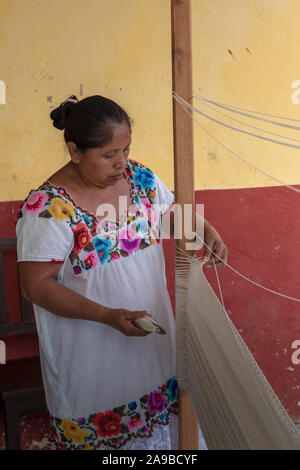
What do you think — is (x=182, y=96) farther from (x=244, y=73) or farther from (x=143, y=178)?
(x=244, y=73)

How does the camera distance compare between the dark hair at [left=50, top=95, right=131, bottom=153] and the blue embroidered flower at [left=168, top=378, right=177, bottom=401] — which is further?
the blue embroidered flower at [left=168, top=378, right=177, bottom=401]

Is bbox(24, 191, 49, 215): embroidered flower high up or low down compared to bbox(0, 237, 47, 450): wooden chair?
up

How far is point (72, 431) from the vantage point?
1.30 m

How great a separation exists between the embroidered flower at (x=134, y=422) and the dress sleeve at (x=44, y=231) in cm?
48

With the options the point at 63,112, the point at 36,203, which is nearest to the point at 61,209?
the point at 36,203

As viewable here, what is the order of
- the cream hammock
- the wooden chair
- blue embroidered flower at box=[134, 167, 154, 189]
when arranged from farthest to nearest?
the wooden chair < blue embroidered flower at box=[134, 167, 154, 189] < the cream hammock

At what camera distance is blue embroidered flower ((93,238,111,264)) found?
1258mm

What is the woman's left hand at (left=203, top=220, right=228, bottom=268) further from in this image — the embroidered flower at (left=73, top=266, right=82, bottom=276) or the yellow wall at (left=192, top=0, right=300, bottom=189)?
the yellow wall at (left=192, top=0, right=300, bottom=189)

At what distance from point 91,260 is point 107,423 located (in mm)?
444

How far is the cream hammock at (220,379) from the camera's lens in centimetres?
85

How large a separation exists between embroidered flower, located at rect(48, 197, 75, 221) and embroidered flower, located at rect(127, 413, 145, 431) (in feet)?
1.87

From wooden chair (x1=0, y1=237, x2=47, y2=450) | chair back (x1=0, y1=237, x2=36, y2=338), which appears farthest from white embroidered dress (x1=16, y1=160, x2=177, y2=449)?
chair back (x1=0, y1=237, x2=36, y2=338)

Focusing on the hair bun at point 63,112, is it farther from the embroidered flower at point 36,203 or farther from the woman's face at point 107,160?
the embroidered flower at point 36,203

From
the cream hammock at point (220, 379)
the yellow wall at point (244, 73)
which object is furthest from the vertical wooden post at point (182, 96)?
the yellow wall at point (244, 73)
